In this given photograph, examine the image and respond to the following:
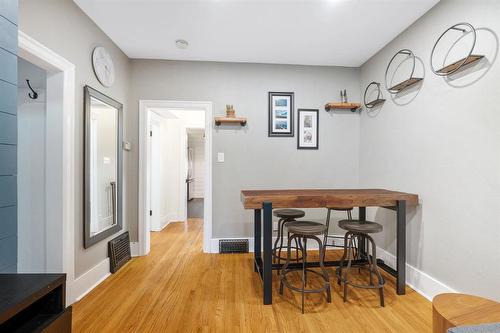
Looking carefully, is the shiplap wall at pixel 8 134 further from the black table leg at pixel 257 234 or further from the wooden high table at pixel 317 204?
the black table leg at pixel 257 234

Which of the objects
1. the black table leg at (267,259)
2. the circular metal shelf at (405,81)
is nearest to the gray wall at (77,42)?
the black table leg at (267,259)

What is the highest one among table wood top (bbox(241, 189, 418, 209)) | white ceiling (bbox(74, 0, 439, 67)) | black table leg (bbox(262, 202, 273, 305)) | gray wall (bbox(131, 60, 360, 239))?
white ceiling (bbox(74, 0, 439, 67))

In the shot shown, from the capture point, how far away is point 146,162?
314cm

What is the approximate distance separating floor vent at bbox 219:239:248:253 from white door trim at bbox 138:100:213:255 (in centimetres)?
19

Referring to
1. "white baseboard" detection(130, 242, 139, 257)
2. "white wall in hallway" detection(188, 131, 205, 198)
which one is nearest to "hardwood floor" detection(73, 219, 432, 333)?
"white baseboard" detection(130, 242, 139, 257)

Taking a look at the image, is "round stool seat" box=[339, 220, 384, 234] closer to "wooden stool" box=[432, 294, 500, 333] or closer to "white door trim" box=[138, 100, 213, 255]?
"wooden stool" box=[432, 294, 500, 333]

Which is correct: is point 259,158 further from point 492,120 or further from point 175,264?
point 492,120

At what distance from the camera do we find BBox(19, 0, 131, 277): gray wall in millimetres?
1676

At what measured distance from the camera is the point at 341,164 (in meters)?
3.36

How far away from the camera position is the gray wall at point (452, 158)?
165 centimetres

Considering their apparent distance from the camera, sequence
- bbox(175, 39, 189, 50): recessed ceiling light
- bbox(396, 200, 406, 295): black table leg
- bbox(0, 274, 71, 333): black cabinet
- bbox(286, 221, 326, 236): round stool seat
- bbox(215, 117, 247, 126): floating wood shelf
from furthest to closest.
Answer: bbox(215, 117, 247, 126): floating wood shelf
bbox(175, 39, 189, 50): recessed ceiling light
bbox(396, 200, 406, 295): black table leg
bbox(286, 221, 326, 236): round stool seat
bbox(0, 274, 71, 333): black cabinet

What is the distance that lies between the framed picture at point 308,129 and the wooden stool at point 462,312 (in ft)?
7.27

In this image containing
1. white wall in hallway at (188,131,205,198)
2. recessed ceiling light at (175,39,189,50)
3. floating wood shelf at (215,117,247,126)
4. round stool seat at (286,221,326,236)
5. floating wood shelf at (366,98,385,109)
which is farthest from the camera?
white wall in hallway at (188,131,205,198)

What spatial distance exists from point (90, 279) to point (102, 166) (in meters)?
1.12
